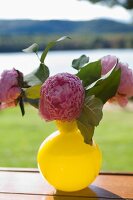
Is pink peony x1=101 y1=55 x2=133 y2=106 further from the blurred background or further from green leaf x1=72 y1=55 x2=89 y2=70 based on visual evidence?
the blurred background

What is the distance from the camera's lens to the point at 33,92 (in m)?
0.82

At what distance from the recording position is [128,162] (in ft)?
8.73

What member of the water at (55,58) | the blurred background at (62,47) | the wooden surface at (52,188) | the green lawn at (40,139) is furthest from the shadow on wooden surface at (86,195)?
the water at (55,58)

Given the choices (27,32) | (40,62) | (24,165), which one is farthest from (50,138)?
(27,32)

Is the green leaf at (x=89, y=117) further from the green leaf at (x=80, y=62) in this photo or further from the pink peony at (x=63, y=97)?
the green leaf at (x=80, y=62)

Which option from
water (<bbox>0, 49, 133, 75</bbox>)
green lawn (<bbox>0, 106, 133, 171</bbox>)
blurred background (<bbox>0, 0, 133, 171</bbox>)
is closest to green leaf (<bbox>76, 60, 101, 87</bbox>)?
blurred background (<bbox>0, 0, 133, 171</bbox>)

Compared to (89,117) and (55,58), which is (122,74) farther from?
(55,58)

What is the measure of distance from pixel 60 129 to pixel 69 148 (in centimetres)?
5

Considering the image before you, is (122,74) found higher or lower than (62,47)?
higher

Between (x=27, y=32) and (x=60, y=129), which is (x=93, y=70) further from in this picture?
(x=27, y=32)

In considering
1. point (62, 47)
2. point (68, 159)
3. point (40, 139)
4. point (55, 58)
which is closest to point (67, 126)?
point (68, 159)

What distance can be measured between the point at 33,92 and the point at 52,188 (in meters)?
0.24

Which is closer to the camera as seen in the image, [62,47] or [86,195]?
[86,195]

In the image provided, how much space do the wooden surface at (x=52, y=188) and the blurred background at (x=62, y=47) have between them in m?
1.11
